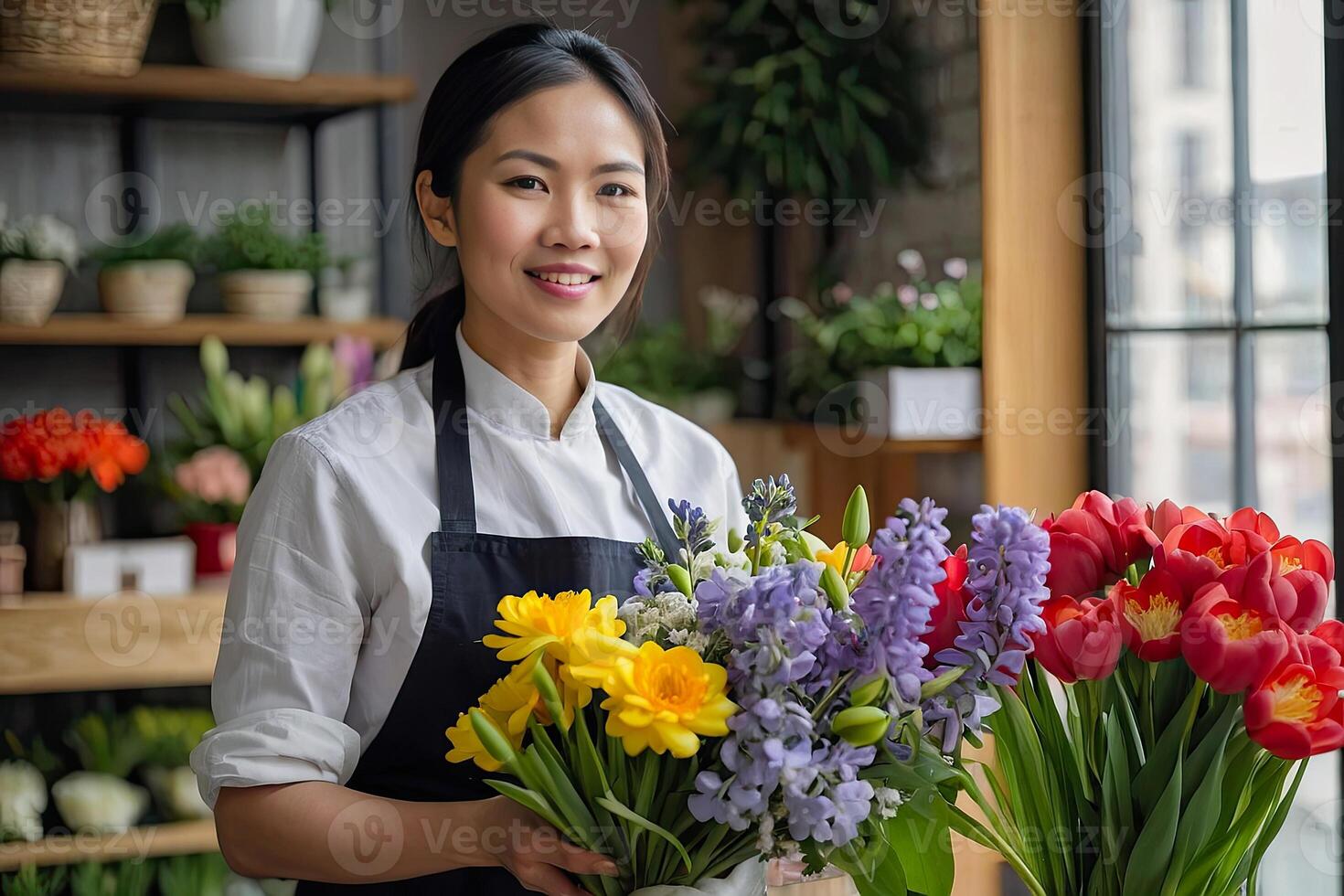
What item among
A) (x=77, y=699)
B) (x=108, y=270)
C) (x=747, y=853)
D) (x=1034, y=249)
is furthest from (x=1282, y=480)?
(x=77, y=699)

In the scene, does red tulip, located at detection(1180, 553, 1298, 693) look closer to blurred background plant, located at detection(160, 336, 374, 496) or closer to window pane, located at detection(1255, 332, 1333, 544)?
window pane, located at detection(1255, 332, 1333, 544)

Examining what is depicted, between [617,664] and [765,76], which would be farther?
[765,76]

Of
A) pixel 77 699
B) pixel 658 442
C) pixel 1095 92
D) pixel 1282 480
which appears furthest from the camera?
pixel 77 699

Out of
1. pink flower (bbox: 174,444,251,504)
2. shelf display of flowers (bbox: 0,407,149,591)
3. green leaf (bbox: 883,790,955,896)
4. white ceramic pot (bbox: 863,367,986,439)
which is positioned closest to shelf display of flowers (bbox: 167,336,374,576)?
pink flower (bbox: 174,444,251,504)

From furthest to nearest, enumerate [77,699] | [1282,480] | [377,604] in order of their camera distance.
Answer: [77,699] < [1282,480] < [377,604]

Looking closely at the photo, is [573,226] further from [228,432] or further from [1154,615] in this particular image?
[228,432]

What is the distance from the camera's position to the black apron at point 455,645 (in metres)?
1.16

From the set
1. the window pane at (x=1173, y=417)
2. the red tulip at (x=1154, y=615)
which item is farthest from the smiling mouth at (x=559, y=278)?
the window pane at (x=1173, y=417)

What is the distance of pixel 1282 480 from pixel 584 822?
155cm

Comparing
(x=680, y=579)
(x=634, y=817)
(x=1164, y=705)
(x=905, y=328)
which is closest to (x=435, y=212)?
(x=680, y=579)

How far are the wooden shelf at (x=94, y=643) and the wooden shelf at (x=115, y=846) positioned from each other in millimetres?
302

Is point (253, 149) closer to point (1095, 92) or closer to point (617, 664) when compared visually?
point (1095, 92)

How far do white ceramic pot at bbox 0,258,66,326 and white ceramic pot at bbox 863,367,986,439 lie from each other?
1.59 metres

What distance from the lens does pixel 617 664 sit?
79cm
